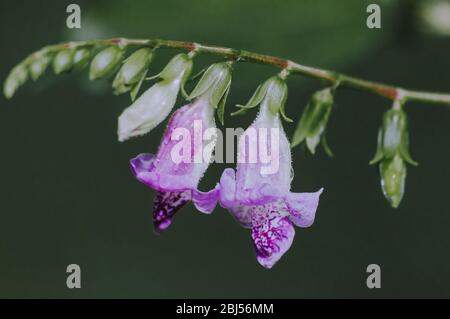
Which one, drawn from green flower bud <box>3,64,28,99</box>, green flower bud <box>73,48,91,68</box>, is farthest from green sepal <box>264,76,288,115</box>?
green flower bud <box>3,64,28,99</box>

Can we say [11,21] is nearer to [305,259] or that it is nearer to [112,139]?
[112,139]

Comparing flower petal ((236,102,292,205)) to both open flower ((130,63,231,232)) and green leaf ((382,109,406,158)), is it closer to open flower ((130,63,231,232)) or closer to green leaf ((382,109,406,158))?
open flower ((130,63,231,232))

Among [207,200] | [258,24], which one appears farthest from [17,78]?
[258,24]

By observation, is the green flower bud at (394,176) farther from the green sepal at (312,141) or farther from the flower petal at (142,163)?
the flower petal at (142,163)

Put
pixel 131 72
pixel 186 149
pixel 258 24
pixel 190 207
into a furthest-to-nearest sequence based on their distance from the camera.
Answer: pixel 190 207
pixel 258 24
pixel 186 149
pixel 131 72

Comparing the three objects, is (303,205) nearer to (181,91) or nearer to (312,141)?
(312,141)

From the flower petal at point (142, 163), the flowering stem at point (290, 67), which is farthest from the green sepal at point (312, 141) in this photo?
the flower petal at point (142, 163)
